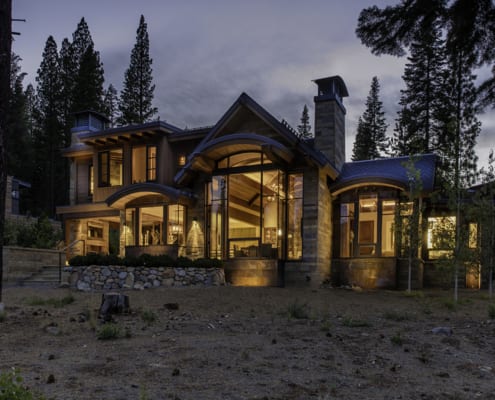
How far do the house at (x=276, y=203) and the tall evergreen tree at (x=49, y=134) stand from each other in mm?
20636

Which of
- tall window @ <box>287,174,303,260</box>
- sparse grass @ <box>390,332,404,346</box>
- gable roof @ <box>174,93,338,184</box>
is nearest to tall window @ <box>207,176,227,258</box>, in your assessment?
gable roof @ <box>174,93,338,184</box>

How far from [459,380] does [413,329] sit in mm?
2937

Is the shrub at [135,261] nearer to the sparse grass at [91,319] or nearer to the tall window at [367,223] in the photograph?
the tall window at [367,223]

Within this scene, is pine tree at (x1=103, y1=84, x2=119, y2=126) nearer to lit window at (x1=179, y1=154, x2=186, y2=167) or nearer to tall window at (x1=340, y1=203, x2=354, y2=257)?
lit window at (x1=179, y1=154, x2=186, y2=167)

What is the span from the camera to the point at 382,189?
1697 cm

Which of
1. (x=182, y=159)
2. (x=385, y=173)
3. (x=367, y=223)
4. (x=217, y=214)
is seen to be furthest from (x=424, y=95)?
(x=217, y=214)

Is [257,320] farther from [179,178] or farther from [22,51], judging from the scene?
[22,51]

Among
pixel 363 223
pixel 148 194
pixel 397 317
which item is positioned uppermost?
pixel 148 194

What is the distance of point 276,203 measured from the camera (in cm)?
1638

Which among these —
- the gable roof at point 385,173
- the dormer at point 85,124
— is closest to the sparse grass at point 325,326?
the gable roof at point 385,173

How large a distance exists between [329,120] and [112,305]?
1127cm

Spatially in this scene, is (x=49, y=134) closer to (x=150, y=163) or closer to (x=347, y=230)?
(x=150, y=163)

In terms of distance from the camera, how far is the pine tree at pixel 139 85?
123 feet

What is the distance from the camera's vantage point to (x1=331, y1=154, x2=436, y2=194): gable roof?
53.1 ft
